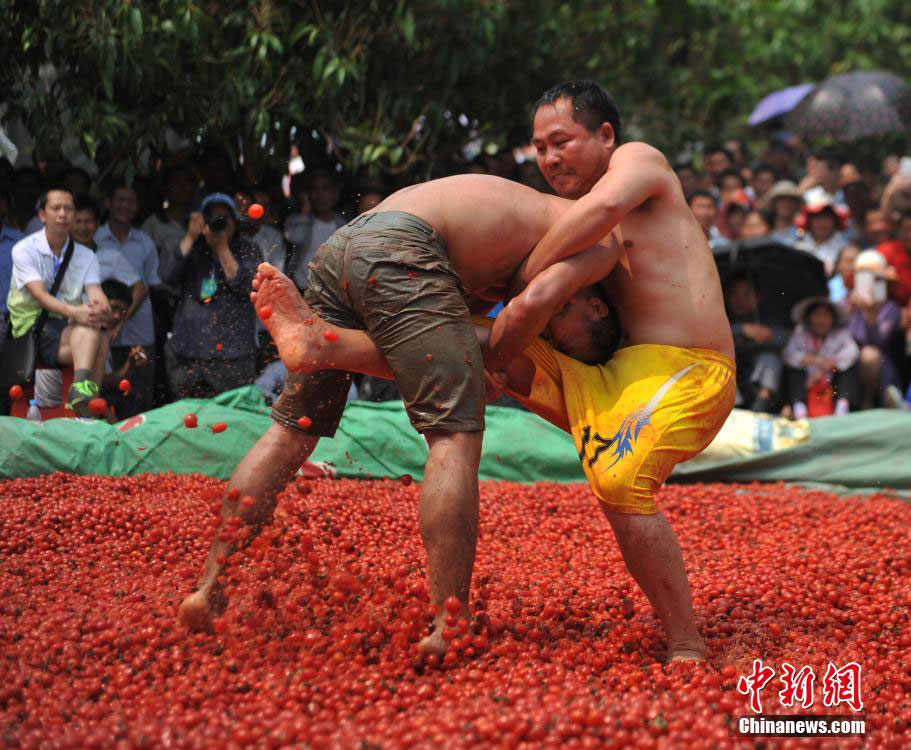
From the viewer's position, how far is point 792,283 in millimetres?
8930

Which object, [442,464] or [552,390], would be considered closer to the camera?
[442,464]

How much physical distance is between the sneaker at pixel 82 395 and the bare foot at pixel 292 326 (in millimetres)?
3288

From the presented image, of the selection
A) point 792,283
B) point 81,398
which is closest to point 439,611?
point 81,398

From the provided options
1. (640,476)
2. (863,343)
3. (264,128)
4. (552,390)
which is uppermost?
(264,128)

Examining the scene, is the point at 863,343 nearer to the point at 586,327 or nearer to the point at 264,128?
the point at 264,128

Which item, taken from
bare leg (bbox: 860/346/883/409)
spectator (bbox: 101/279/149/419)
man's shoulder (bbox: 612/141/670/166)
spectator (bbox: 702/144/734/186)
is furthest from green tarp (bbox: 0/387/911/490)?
spectator (bbox: 702/144/734/186)

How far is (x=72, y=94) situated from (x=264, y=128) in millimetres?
1271

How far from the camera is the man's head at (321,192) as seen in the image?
8008 mm

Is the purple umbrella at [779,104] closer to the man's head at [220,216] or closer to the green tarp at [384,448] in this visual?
the green tarp at [384,448]

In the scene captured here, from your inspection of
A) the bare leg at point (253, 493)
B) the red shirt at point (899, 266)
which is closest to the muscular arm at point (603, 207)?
the bare leg at point (253, 493)

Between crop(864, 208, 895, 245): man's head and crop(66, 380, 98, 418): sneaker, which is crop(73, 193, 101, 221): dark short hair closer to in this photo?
crop(66, 380, 98, 418): sneaker

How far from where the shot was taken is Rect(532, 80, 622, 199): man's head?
12.4 ft

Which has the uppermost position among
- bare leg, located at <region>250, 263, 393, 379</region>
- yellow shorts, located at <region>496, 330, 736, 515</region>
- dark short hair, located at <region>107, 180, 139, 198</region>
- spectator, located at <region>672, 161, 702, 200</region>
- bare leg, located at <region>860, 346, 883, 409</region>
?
spectator, located at <region>672, 161, 702, 200</region>

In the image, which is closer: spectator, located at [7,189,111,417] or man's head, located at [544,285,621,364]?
man's head, located at [544,285,621,364]
